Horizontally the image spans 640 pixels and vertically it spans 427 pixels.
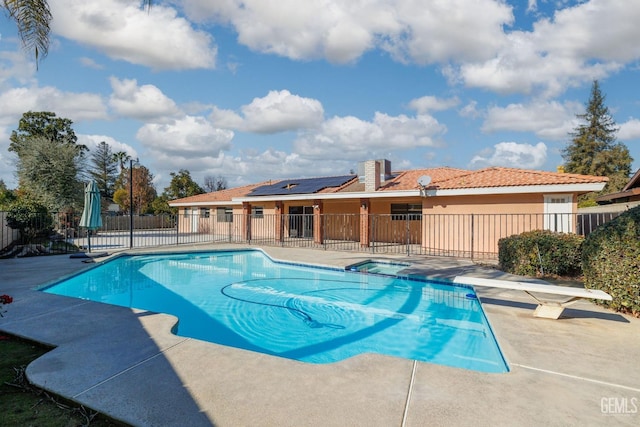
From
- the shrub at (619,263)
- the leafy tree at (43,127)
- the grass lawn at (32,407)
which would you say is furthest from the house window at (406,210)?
the leafy tree at (43,127)

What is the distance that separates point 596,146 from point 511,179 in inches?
1500

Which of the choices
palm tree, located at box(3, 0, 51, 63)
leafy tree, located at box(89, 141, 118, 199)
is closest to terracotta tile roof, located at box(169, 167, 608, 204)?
palm tree, located at box(3, 0, 51, 63)

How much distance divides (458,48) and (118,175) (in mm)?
49929

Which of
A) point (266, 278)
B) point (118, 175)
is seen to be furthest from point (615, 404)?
point (118, 175)

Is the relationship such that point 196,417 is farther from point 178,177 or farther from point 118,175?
point 118,175

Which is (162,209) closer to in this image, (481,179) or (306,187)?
(306,187)

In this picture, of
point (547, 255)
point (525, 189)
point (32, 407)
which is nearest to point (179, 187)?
point (525, 189)

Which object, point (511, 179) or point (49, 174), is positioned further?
point (49, 174)

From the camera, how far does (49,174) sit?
23391mm

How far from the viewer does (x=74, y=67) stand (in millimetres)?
7902

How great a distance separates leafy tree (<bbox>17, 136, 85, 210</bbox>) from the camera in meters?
23.0

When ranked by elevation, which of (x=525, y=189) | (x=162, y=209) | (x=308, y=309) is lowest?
(x=308, y=309)

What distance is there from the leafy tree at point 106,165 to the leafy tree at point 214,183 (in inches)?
566

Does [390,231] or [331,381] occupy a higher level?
[390,231]
